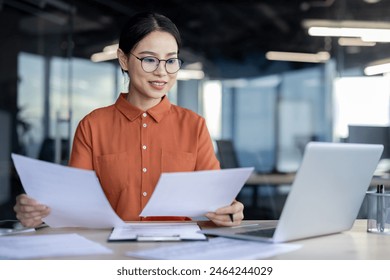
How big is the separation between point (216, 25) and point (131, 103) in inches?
177

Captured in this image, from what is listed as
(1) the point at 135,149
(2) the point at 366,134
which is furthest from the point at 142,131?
(2) the point at 366,134

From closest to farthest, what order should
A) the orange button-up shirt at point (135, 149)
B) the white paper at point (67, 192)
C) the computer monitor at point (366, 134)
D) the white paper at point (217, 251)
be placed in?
the white paper at point (217, 251) → the white paper at point (67, 192) → the orange button-up shirt at point (135, 149) → the computer monitor at point (366, 134)

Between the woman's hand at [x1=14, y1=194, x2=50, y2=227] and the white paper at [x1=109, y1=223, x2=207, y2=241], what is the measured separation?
18 cm

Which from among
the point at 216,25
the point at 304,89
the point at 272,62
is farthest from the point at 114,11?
the point at 304,89

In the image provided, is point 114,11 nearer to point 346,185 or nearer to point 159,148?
point 159,148

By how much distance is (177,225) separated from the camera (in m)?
1.60

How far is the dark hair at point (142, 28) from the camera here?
6.40 feet

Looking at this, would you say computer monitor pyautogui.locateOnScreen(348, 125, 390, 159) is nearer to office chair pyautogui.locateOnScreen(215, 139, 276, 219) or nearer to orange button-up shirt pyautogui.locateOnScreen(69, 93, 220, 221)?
office chair pyautogui.locateOnScreen(215, 139, 276, 219)

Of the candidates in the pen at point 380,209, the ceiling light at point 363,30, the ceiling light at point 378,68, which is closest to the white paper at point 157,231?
the pen at point 380,209

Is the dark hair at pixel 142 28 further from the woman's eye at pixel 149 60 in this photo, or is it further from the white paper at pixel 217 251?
the white paper at pixel 217 251

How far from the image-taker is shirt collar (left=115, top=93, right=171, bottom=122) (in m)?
2.05

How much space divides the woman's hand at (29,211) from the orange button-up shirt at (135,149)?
441 mm

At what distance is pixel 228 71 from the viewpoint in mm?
6426

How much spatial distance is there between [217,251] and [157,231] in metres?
0.25
